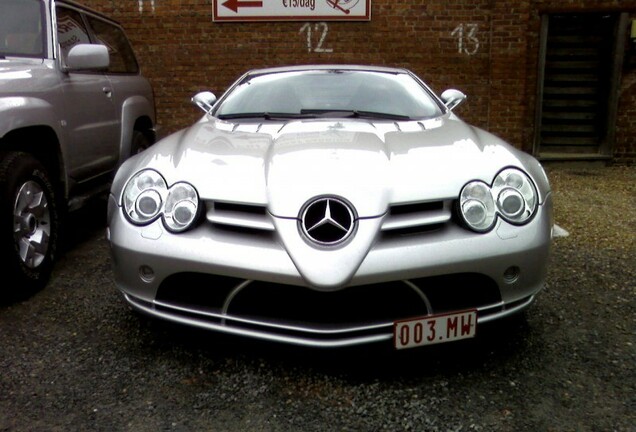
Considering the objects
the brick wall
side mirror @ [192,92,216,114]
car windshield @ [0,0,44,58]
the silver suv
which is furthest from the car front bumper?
the brick wall

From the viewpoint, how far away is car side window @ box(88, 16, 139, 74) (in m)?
5.18

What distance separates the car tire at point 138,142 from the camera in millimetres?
5371

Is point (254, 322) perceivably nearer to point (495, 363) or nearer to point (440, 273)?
point (440, 273)

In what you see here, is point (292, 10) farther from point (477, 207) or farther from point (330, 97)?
point (477, 207)

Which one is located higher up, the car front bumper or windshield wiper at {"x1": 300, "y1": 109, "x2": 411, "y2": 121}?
windshield wiper at {"x1": 300, "y1": 109, "x2": 411, "y2": 121}

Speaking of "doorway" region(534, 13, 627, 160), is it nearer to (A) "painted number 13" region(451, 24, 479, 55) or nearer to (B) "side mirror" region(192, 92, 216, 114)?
(A) "painted number 13" region(451, 24, 479, 55)

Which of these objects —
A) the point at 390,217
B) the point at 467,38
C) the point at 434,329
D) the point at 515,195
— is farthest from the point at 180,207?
the point at 467,38

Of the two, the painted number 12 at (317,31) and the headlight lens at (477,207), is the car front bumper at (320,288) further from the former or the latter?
the painted number 12 at (317,31)

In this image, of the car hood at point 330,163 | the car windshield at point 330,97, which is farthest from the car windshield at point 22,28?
the car hood at point 330,163

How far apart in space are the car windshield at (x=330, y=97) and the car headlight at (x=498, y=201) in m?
1.13

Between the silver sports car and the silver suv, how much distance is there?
3.06 ft

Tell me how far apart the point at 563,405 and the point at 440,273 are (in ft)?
2.23

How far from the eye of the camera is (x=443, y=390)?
242 cm

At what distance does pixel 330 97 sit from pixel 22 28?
2107mm
